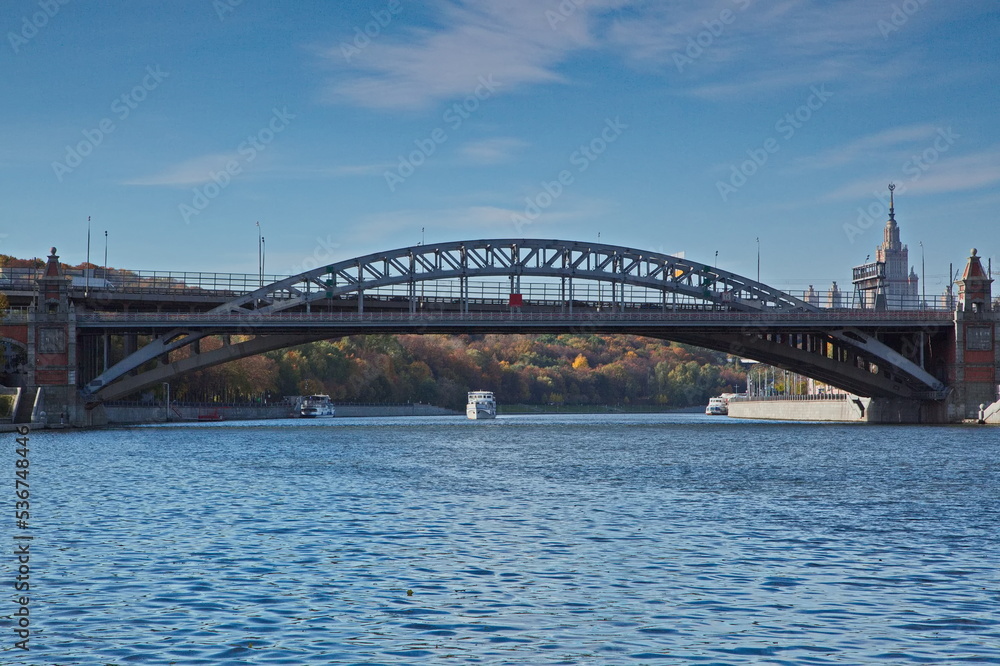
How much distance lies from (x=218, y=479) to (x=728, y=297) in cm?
6808

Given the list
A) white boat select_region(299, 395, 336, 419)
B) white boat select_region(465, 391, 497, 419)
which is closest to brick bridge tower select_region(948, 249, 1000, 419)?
white boat select_region(465, 391, 497, 419)

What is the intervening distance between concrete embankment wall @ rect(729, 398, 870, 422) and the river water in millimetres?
80340

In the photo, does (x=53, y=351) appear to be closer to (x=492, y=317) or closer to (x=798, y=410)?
(x=492, y=317)

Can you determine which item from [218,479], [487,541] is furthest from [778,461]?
[487,541]

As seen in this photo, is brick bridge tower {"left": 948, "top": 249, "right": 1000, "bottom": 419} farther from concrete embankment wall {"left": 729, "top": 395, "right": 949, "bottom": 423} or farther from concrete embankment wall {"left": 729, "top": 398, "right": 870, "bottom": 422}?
concrete embankment wall {"left": 729, "top": 398, "right": 870, "bottom": 422}

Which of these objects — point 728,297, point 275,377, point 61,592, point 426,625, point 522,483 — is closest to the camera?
point 426,625

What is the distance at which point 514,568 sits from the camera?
21.3 m

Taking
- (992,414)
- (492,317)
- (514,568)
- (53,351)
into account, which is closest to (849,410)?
(992,414)

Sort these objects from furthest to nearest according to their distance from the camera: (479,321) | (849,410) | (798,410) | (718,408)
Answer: (718,408) → (798,410) → (849,410) → (479,321)

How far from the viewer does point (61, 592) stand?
19.0 metres

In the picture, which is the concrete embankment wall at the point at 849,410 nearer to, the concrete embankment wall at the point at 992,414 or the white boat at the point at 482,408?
the concrete embankment wall at the point at 992,414

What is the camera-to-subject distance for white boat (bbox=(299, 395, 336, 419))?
154 m

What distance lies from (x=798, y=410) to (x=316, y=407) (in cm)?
5959

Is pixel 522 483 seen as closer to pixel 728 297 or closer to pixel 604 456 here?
pixel 604 456
